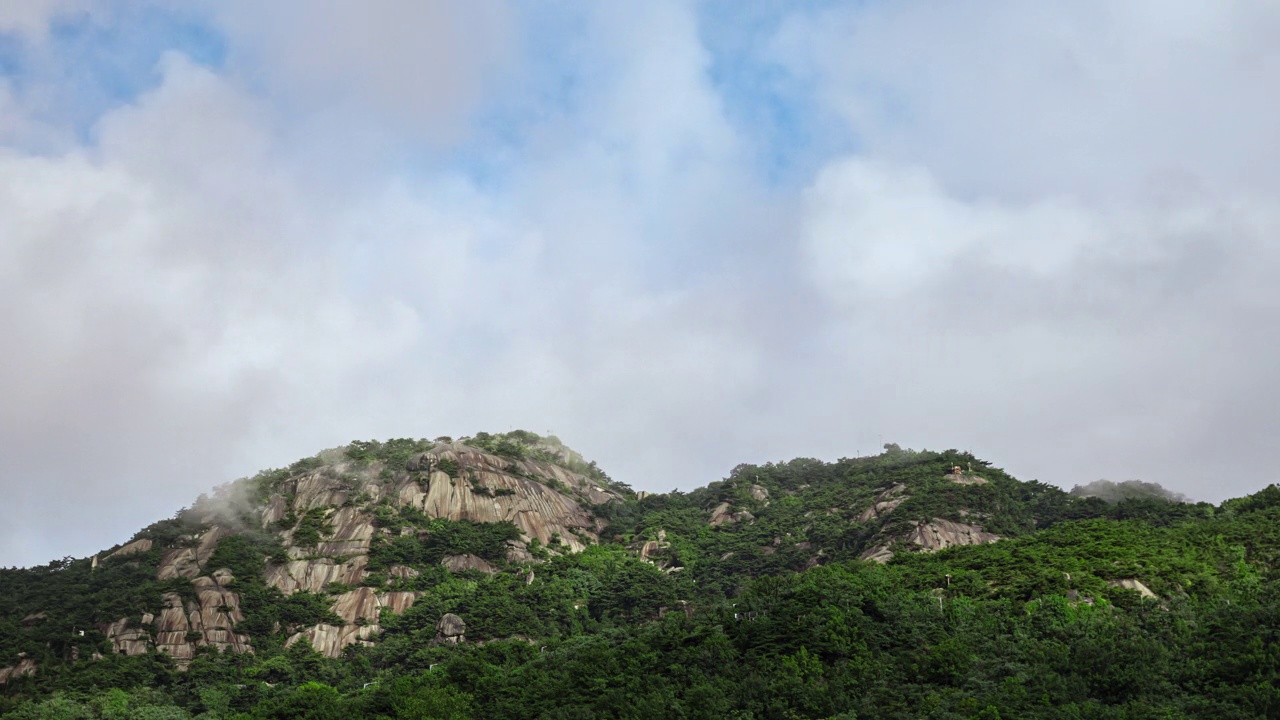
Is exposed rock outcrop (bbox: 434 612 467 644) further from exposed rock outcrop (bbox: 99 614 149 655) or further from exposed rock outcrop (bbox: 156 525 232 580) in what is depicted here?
exposed rock outcrop (bbox: 156 525 232 580)

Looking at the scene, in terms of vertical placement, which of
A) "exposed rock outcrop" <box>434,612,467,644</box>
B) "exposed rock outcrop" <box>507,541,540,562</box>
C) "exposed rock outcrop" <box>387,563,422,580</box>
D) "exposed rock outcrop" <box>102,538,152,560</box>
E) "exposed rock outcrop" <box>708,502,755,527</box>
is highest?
"exposed rock outcrop" <box>708,502,755,527</box>

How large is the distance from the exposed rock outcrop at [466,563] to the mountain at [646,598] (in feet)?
1.45

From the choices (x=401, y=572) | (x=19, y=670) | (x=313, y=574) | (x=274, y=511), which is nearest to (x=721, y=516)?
(x=401, y=572)

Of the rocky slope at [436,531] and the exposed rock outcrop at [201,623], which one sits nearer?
the exposed rock outcrop at [201,623]

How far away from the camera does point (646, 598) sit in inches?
4513

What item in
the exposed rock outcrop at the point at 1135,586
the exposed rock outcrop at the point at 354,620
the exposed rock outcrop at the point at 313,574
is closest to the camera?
the exposed rock outcrop at the point at 1135,586

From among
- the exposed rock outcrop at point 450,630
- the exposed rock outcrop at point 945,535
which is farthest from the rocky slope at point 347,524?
the exposed rock outcrop at point 945,535

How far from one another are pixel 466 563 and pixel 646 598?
24.0 meters

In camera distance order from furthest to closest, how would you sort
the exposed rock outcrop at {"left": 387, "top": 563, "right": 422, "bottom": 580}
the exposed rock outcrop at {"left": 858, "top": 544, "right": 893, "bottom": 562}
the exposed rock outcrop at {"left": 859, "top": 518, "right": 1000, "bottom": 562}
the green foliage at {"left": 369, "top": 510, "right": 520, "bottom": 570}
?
the green foliage at {"left": 369, "top": 510, "right": 520, "bottom": 570} → the exposed rock outcrop at {"left": 387, "top": 563, "right": 422, "bottom": 580} → the exposed rock outcrop at {"left": 859, "top": 518, "right": 1000, "bottom": 562} → the exposed rock outcrop at {"left": 858, "top": 544, "right": 893, "bottom": 562}

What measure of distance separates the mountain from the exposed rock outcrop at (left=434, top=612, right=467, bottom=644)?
387mm

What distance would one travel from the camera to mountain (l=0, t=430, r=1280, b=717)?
64.8 m

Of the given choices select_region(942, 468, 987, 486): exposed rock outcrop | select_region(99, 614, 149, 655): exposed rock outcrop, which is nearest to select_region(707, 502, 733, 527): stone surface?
select_region(942, 468, 987, 486): exposed rock outcrop

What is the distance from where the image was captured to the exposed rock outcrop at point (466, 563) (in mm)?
124188

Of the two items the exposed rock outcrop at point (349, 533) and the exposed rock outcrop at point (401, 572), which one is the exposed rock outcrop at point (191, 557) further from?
the exposed rock outcrop at point (401, 572)
